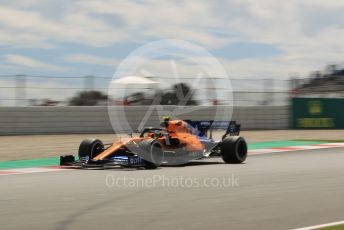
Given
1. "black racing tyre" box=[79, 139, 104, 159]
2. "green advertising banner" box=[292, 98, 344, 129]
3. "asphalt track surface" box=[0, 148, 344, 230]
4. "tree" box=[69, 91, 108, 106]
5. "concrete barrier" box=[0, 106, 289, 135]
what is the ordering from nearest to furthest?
"asphalt track surface" box=[0, 148, 344, 230] → "black racing tyre" box=[79, 139, 104, 159] → "concrete barrier" box=[0, 106, 289, 135] → "tree" box=[69, 91, 108, 106] → "green advertising banner" box=[292, 98, 344, 129]

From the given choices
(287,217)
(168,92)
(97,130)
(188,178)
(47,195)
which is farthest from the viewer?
(97,130)

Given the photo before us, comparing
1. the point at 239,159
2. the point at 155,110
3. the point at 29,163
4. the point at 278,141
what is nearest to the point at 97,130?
the point at 155,110

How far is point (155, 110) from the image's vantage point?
29219 mm

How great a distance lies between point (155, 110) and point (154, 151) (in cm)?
1657

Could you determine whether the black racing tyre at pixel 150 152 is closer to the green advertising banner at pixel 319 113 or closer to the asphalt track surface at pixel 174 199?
the asphalt track surface at pixel 174 199

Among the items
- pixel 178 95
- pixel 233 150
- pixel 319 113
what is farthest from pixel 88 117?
pixel 233 150

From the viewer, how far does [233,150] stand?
46.0 ft

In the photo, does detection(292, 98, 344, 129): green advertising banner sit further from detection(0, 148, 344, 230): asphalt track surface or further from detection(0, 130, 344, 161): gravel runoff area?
detection(0, 148, 344, 230): asphalt track surface

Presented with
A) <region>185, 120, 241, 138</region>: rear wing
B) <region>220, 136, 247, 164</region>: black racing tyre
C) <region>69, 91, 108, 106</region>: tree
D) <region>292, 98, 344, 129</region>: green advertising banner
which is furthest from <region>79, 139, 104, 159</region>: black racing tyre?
<region>292, 98, 344, 129</region>: green advertising banner

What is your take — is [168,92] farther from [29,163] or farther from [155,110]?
[29,163]

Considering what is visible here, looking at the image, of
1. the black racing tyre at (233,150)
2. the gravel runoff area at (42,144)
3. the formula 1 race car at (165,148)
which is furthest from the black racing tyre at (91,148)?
the gravel runoff area at (42,144)

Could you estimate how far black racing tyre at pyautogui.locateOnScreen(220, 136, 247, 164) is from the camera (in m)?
14.0

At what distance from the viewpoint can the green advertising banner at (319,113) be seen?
32062 mm

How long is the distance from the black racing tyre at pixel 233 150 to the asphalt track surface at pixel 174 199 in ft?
3.24
